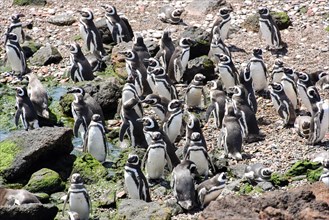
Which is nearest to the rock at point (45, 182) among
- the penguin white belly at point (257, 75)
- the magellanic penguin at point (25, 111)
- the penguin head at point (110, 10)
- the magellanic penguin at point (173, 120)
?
the magellanic penguin at point (25, 111)

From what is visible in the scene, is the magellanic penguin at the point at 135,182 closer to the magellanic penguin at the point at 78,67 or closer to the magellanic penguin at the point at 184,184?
the magellanic penguin at the point at 184,184

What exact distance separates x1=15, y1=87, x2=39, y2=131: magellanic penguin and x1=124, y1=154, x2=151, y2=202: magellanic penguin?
3134 mm

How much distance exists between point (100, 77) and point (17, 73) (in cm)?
174

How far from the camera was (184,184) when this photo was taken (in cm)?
1321

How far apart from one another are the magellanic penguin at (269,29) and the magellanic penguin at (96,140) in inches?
203

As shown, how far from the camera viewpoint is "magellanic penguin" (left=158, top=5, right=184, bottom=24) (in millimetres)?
20828

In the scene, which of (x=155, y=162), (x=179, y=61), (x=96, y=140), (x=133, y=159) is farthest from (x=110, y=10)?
(x=133, y=159)

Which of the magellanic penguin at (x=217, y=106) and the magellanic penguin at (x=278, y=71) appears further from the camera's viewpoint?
the magellanic penguin at (x=278, y=71)

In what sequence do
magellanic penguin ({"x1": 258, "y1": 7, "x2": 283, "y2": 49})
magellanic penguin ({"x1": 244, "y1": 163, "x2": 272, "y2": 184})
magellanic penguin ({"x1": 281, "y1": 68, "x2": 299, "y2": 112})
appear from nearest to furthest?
1. magellanic penguin ({"x1": 244, "y1": 163, "x2": 272, "y2": 184})
2. magellanic penguin ({"x1": 281, "y1": 68, "x2": 299, "y2": 112})
3. magellanic penguin ({"x1": 258, "y1": 7, "x2": 283, "y2": 49})

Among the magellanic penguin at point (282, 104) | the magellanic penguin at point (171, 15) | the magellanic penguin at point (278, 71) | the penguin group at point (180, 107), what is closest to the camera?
the penguin group at point (180, 107)

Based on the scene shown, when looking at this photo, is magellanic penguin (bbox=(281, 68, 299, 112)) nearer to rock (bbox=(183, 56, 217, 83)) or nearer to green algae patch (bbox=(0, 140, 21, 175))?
rock (bbox=(183, 56, 217, 83))

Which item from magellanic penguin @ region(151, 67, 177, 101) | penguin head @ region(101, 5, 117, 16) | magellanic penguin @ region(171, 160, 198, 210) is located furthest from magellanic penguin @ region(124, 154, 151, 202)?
penguin head @ region(101, 5, 117, 16)

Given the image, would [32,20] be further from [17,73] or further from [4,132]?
[4,132]

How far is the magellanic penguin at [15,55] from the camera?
61.8 feet
